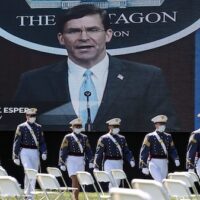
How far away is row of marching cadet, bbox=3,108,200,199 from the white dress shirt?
57.2 inches

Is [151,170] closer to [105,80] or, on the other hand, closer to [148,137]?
[148,137]

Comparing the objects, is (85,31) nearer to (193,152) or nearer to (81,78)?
(81,78)

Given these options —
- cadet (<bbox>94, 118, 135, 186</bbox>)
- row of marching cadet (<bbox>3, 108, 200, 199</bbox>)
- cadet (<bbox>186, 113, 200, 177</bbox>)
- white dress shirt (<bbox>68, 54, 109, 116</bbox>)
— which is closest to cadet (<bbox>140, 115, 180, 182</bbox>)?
row of marching cadet (<bbox>3, 108, 200, 199</bbox>)

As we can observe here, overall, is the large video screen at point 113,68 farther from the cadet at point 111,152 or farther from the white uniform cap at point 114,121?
the cadet at point 111,152

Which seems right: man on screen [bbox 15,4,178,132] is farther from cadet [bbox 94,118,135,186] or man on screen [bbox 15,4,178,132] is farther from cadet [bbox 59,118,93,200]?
cadet [bbox 59,118,93,200]

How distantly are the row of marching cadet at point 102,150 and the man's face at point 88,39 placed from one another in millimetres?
1881

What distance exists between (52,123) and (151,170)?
2861 millimetres

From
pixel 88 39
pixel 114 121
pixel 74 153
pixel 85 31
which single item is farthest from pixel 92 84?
pixel 74 153

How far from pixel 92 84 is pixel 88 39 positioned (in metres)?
0.86

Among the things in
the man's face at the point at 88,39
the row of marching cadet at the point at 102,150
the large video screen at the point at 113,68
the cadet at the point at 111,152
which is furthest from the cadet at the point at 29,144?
the man's face at the point at 88,39

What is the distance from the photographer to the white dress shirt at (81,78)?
1332 centimetres

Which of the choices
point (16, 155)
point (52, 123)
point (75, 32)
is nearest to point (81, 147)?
point (16, 155)

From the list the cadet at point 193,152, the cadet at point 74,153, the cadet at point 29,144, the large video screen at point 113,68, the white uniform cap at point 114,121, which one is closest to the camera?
the cadet at point 193,152

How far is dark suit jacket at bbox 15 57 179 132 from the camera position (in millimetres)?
13094
